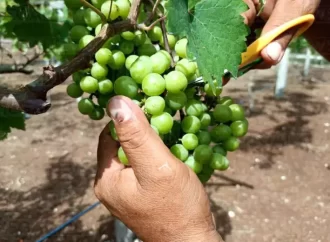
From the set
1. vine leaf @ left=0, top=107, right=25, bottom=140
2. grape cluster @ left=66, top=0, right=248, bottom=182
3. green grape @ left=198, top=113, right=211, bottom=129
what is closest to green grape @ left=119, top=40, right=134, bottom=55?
grape cluster @ left=66, top=0, right=248, bottom=182

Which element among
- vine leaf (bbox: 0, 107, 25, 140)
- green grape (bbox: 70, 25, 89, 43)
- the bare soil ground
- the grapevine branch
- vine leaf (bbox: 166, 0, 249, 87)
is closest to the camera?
the grapevine branch

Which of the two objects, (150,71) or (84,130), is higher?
(150,71)

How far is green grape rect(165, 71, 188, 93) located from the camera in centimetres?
85

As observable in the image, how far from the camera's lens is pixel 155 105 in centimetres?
86

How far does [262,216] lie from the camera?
326 cm

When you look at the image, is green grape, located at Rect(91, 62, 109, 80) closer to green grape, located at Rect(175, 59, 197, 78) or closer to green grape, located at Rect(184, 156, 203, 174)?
green grape, located at Rect(175, 59, 197, 78)

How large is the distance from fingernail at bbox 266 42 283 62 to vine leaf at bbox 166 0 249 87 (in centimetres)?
13

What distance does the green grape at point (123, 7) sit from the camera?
867mm

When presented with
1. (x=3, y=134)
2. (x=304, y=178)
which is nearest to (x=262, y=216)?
(x=304, y=178)

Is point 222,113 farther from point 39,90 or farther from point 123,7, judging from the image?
point 39,90

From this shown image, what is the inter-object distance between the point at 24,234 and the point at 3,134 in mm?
1598

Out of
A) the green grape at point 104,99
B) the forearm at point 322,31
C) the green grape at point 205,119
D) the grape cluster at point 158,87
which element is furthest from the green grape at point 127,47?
the forearm at point 322,31

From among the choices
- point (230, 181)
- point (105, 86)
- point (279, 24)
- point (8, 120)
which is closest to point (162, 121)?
point (105, 86)

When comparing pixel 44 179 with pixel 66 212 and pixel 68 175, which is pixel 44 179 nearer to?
pixel 68 175
